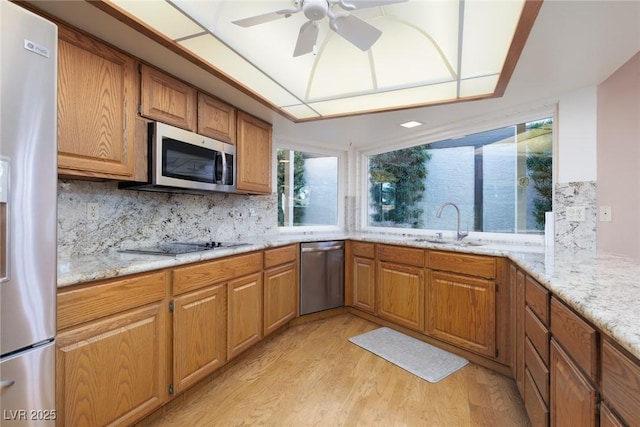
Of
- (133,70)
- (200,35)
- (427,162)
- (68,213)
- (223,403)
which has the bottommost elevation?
(223,403)

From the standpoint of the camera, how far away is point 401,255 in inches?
109

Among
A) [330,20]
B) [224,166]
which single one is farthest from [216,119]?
[330,20]

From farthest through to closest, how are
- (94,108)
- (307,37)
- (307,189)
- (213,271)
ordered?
(307,189) → (213,271) → (94,108) → (307,37)

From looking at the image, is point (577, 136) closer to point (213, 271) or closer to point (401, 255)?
point (401, 255)

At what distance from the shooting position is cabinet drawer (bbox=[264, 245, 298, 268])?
2.50 meters

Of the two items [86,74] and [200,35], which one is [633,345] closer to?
[200,35]

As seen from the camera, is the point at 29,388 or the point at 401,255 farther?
the point at 401,255

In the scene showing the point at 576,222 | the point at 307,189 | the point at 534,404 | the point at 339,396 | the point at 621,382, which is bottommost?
the point at 339,396

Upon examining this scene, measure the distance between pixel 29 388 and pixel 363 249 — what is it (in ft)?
8.51

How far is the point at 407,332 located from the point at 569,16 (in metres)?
2.51

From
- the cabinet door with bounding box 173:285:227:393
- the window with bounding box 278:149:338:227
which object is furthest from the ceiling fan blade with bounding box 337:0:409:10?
the window with bounding box 278:149:338:227

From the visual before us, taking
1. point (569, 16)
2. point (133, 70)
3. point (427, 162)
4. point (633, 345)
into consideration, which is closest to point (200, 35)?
point (133, 70)

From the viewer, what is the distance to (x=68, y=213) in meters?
1.75

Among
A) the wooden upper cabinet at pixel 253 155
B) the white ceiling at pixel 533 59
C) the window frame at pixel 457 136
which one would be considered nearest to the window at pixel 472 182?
the window frame at pixel 457 136
